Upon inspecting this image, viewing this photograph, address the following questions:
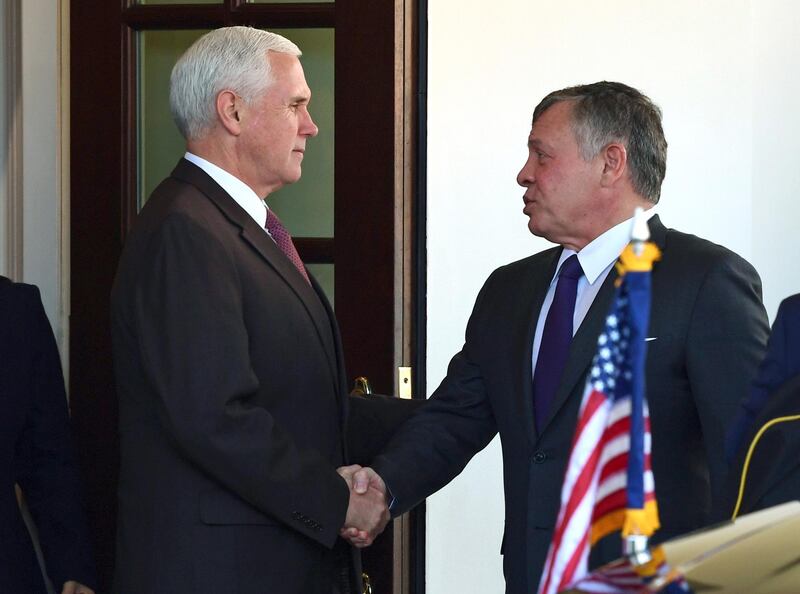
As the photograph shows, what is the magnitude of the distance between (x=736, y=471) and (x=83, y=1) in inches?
95.9

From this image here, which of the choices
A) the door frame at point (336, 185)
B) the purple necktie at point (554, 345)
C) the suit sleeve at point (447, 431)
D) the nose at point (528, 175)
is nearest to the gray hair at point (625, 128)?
the nose at point (528, 175)

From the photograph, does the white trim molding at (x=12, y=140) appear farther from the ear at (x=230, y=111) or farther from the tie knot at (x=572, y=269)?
the tie knot at (x=572, y=269)

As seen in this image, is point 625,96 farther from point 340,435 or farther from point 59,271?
point 59,271

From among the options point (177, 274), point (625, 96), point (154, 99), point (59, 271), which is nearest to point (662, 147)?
point (625, 96)

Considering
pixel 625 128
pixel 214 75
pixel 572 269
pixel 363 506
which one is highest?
pixel 214 75

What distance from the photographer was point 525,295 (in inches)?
111

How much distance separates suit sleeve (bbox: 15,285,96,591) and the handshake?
647 mm

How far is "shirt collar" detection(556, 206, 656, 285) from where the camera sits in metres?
2.70

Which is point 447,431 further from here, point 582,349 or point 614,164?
point 614,164

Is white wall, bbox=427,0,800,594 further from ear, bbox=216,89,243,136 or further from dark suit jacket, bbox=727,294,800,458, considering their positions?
dark suit jacket, bbox=727,294,800,458

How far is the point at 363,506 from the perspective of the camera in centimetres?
279

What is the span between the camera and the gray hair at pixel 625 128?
8.98 ft

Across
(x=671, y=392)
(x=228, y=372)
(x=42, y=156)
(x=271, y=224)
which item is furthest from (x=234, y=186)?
(x=42, y=156)

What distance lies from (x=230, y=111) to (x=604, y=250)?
0.84 meters
